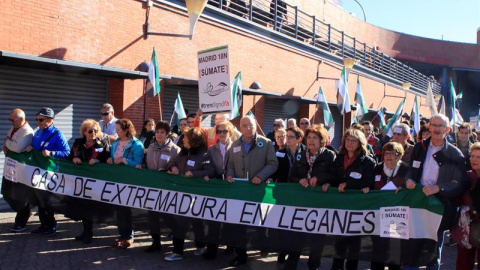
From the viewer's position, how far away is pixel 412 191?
5.23 meters

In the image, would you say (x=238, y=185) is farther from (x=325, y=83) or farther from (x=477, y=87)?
(x=477, y=87)

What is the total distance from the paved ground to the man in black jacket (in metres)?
1.80

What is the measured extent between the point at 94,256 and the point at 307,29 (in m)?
20.8

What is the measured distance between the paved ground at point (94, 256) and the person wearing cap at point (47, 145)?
194mm

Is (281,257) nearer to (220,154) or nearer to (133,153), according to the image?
(220,154)

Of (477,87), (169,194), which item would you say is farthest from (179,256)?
(477,87)

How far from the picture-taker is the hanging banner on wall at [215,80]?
752cm

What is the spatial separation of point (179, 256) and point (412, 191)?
10.3ft

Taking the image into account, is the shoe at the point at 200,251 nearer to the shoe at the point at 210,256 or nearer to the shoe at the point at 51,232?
the shoe at the point at 210,256

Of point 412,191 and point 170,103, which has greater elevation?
point 170,103

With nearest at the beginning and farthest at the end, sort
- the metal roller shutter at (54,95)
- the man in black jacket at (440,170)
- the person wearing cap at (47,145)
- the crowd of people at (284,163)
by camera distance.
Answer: the man in black jacket at (440,170) < the crowd of people at (284,163) < the person wearing cap at (47,145) < the metal roller shutter at (54,95)

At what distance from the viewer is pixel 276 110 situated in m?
19.5

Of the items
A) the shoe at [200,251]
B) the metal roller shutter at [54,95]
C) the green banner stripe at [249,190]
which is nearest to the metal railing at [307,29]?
the metal roller shutter at [54,95]

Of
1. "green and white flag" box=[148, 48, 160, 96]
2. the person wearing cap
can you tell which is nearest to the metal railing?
"green and white flag" box=[148, 48, 160, 96]
